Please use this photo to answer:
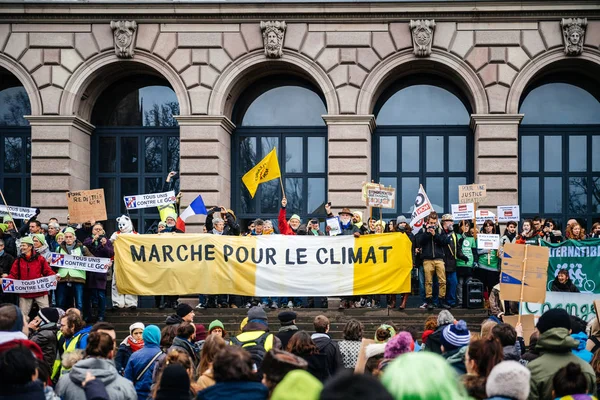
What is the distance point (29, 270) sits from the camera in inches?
659

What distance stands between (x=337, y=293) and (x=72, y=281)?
5496 mm

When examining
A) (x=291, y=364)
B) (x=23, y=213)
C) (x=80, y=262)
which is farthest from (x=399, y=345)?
(x=23, y=213)

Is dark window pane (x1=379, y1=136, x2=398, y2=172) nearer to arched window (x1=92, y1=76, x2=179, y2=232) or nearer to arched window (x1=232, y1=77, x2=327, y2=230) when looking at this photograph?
arched window (x1=232, y1=77, x2=327, y2=230)

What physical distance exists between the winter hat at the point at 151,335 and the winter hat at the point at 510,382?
4.74 meters

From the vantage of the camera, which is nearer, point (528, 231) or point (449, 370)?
point (449, 370)

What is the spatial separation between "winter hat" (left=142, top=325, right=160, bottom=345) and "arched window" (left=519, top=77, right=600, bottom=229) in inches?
647

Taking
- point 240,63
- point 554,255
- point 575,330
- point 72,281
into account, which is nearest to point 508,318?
point 575,330

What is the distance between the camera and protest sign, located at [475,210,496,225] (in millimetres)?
20034

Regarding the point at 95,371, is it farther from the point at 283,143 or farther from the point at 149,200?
the point at 283,143

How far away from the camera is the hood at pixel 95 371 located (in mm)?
7188

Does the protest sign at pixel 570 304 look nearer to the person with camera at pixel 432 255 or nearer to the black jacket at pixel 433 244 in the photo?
the person with camera at pixel 432 255

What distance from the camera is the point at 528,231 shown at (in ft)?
60.8

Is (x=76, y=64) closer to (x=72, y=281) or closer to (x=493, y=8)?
(x=72, y=281)

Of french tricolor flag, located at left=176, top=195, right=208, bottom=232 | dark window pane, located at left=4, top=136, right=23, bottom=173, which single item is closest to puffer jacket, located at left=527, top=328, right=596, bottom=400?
french tricolor flag, located at left=176, top=195, right=208, bottom=232
